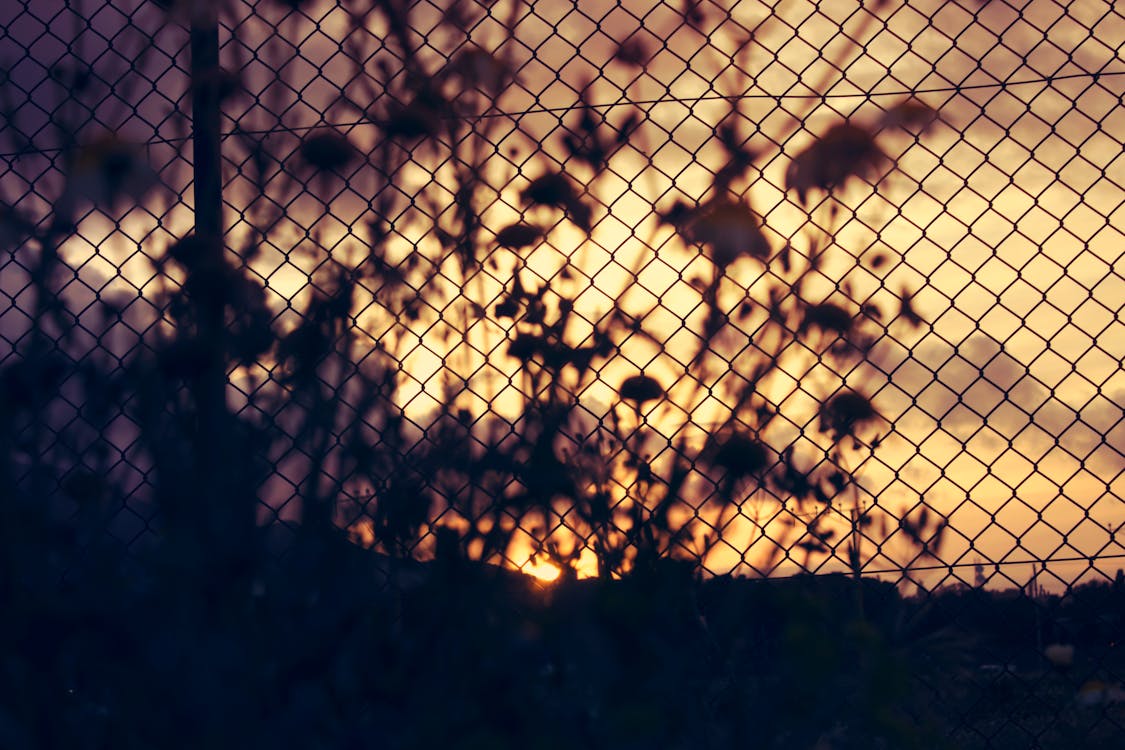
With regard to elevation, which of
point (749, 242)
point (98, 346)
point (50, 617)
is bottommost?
point (50, 617)

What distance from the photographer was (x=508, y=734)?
1.90m

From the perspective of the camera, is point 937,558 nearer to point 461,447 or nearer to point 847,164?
point 847,164

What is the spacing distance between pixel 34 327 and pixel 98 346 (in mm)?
137

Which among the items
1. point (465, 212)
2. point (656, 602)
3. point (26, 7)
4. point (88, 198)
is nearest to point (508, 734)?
point (656, 602)

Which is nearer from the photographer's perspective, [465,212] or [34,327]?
[465,212]

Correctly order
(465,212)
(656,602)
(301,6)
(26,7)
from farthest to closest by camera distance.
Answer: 1. (26,7)
2. (301,6)
3. (465,212)
4. (656,602)

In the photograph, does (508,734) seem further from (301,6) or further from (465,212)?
(301,6)

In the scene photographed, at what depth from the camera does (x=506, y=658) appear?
192 cm

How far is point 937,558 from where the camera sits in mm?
1885

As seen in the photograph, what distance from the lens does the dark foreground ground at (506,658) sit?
1.88m

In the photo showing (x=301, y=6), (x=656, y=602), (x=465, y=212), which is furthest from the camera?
(x=301, y=6)

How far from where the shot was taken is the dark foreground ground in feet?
6.18

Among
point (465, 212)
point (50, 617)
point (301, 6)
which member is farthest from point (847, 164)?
point (50, 617)

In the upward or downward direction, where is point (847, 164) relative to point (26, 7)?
downward
